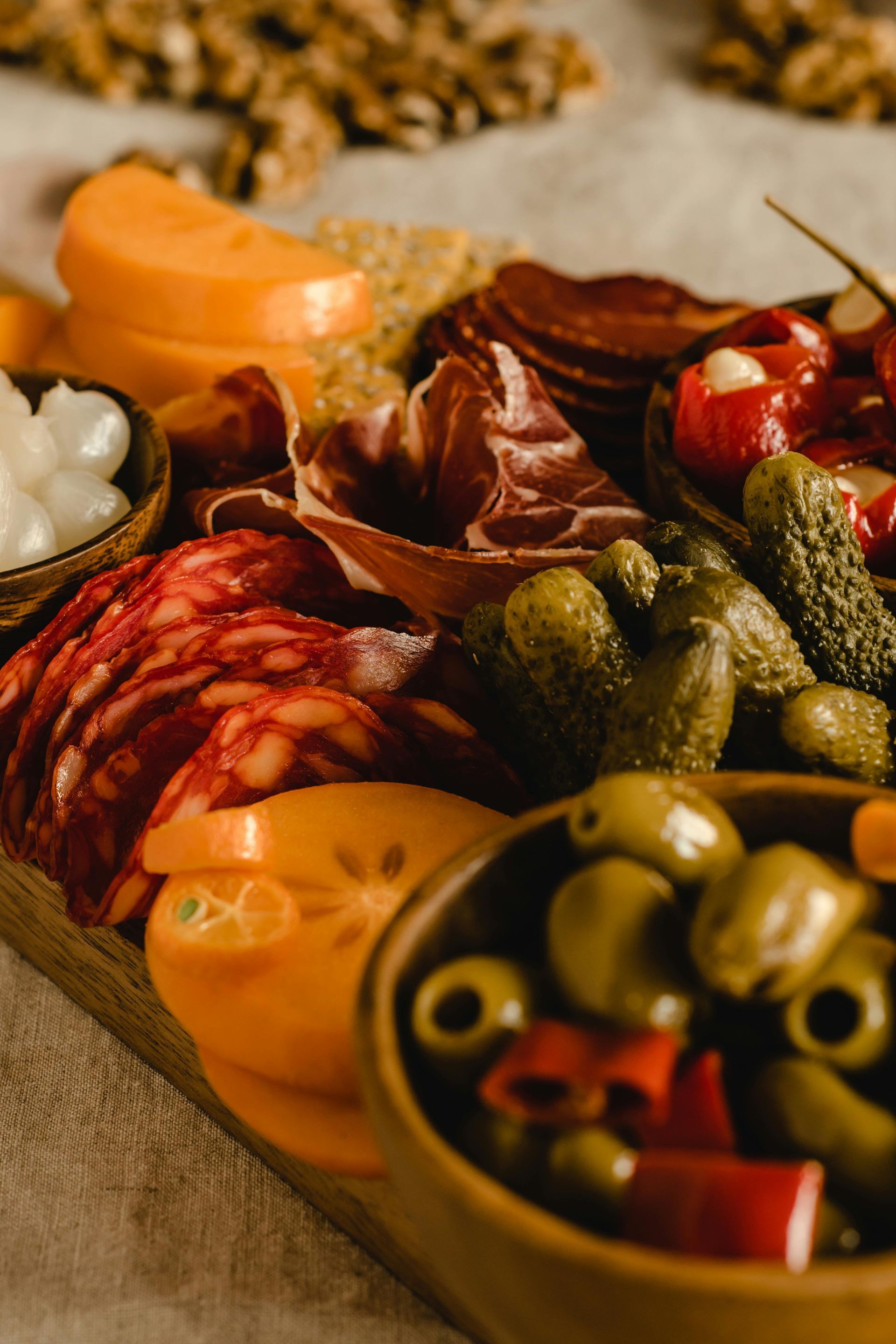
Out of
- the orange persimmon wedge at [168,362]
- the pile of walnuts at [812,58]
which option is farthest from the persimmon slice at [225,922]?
the pile of walnuts at [812,58]

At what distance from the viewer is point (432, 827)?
0.69 meters

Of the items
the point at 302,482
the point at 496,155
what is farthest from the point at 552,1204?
the point at 496,155

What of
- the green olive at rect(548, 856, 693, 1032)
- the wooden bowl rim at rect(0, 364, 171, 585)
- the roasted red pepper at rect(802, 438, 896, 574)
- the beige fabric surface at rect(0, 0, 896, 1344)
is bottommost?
the beige fabric surface at rect(0, 0, 896, 1344)

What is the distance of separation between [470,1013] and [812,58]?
2.31m

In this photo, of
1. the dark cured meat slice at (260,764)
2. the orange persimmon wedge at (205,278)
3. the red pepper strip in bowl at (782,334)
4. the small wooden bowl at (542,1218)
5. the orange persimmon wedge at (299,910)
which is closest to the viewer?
the small wooden bowl at (542,1218)

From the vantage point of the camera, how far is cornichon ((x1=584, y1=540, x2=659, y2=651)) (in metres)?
0.69

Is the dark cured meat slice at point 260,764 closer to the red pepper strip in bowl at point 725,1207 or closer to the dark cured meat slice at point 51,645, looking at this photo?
the dark cured meat slice at point 51,645

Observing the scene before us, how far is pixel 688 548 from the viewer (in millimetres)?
738

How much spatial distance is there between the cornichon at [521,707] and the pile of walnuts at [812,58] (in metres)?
1.91

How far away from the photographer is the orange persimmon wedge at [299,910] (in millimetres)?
588

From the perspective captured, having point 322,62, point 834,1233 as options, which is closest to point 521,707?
point 834,1233

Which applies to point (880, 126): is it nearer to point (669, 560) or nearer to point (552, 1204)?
point (669, 560)

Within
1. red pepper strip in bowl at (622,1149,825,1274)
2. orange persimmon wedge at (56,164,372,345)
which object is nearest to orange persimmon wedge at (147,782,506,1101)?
red pepper strip in bowl at (622,1149,825,1274)

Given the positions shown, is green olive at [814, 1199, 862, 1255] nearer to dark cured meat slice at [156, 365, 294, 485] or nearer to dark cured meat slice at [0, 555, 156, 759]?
dark cured meat slice at [0, 555, 156, 759]
